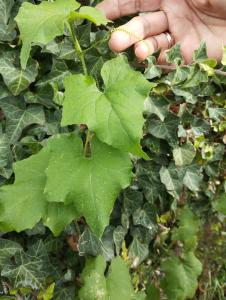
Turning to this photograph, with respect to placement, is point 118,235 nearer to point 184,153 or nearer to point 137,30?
point 184,153

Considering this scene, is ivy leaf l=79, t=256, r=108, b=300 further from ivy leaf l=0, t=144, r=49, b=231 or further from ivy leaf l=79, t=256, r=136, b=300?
ivy leaf l=0, t=144, r=49, b=231

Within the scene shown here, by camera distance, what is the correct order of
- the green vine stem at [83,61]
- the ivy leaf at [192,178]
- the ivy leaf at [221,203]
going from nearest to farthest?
1. the green vine stem at [83,61]
2. the ivy leaf at [192,178]
3. the ivy leaf at [221,203]

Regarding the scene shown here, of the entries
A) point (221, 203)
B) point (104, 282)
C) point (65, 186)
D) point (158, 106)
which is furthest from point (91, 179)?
point (221, 203)

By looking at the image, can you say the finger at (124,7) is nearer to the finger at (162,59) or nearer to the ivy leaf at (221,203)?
the finger at (162,59)

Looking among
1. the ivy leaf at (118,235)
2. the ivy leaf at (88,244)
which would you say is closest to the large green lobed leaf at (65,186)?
the ivy leaf at (88,244)

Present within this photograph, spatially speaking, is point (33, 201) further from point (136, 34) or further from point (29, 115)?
point (136, 34)

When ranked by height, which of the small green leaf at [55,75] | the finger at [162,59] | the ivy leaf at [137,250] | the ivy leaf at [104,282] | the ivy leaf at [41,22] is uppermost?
the ivy leaf at [41,22]
